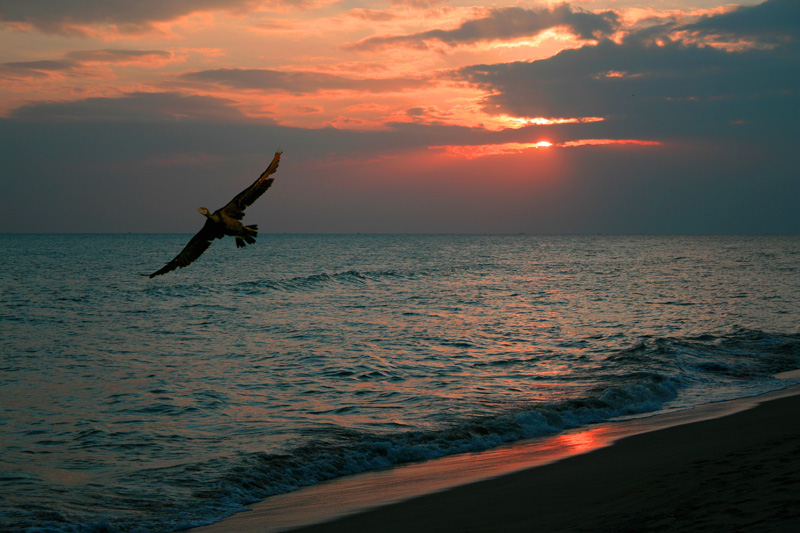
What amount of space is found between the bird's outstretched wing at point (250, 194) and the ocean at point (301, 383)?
143 inches

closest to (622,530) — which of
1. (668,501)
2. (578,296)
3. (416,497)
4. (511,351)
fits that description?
(668,501)

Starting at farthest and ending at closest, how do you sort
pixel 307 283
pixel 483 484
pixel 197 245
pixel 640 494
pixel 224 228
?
pixel 307 283 → pixel 483 484 → pixel 197 245 → pixel 224 228 → pixel 640 494

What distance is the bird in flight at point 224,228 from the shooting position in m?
7.67

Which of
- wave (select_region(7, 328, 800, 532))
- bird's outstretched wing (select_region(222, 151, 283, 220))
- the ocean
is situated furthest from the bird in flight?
the ocean

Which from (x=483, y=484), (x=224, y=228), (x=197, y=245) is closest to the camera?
(x=224, y=228)

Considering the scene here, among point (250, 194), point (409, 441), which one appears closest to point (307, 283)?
point (409, 441)

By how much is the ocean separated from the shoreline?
0.51m

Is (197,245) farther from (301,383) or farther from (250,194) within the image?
(301,383)

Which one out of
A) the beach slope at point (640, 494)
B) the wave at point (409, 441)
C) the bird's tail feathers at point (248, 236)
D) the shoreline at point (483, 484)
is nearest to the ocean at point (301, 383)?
the wave at point (409, 441)

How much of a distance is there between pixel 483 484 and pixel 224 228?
453cm

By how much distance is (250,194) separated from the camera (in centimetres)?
827

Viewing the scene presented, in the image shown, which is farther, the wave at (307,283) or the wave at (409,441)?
the wave at (307,283)

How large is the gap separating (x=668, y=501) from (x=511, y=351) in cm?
1213

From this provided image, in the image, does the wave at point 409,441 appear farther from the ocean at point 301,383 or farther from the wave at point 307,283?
the wave at point 307,283
